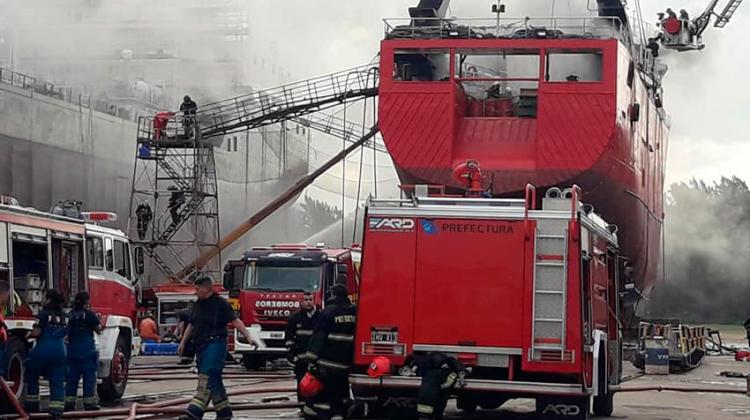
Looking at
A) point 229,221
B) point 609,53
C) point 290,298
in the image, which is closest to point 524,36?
point 609,53

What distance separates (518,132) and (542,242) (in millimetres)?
11394

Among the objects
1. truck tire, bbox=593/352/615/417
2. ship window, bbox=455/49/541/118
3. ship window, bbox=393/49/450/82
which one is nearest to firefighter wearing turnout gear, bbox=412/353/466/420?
truck tire, bbox=593/352/615/417

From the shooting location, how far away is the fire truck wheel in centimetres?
1352

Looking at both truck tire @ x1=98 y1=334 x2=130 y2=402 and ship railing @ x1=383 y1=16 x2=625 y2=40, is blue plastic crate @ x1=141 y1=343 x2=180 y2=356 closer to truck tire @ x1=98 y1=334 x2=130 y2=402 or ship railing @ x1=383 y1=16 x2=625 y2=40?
ship railing @ x1=383 y1=16 x2=625 y2=40

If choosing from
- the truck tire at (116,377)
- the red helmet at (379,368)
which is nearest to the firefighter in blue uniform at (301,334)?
the red helmet at (379,368)

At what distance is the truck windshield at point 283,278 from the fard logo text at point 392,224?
12.8 m

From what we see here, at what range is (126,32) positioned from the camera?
44250 millimetres

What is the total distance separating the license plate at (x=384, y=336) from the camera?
12109 mm

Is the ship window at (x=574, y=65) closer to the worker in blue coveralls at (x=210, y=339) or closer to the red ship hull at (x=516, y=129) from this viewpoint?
the red ship hull at (x=516, y=129)

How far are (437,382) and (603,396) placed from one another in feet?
12.4

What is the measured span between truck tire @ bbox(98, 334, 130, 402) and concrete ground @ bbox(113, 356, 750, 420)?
212 millimetres

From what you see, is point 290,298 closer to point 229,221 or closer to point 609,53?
point 609,53

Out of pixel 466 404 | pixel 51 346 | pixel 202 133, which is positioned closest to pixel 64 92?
pixel 202 133

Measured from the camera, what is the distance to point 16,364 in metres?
13.7
